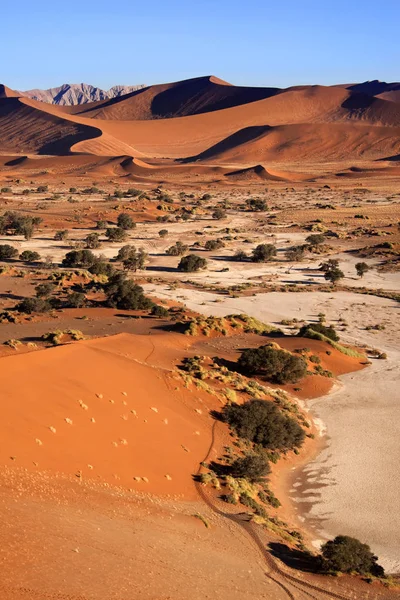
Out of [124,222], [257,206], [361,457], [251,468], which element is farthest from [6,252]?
[257,206]

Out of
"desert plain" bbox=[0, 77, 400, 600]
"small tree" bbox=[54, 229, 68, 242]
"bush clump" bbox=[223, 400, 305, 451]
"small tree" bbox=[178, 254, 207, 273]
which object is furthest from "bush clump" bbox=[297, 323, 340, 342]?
"small tree" bbox=[54, 229, 68, 242]

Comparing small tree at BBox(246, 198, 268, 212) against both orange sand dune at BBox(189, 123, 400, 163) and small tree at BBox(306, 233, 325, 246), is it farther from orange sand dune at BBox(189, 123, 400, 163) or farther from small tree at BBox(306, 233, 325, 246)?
orange sand dune at BBox(189, 123, 400, 163)

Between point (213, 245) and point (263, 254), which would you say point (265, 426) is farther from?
point (213, 245)

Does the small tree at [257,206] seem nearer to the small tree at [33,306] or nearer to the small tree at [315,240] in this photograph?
the small tree at [315,240]

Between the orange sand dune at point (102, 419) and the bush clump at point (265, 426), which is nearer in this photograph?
the orange sand dune at point (102, 419)

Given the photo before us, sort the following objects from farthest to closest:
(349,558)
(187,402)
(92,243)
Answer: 1. (92,243)
2. (187,402)
3. (349,558)

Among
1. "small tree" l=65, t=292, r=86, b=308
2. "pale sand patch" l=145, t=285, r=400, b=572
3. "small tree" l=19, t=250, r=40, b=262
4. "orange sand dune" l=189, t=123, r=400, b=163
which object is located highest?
"orange sand dune" l=189, t=123, r=400, b=163

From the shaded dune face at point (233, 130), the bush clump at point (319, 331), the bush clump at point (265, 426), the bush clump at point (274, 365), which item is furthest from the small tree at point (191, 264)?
the shaded dune face at point (233, 130)
